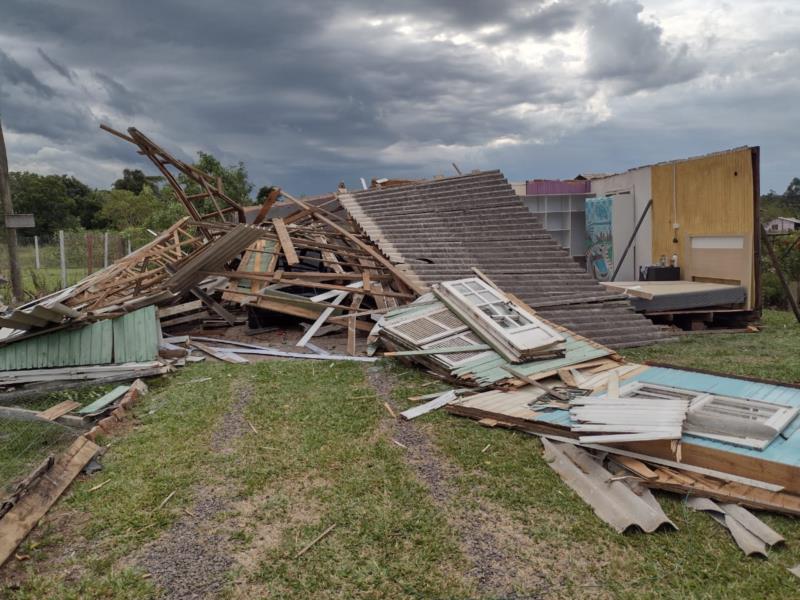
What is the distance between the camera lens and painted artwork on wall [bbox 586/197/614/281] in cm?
1917

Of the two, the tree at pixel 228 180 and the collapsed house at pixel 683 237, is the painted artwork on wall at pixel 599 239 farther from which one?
the tree at pixel 228 180

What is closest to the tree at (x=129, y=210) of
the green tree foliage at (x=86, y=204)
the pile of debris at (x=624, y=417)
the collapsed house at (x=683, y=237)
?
the green tree foliage at (x=86, y=204)

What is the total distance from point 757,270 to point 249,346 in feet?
39.5

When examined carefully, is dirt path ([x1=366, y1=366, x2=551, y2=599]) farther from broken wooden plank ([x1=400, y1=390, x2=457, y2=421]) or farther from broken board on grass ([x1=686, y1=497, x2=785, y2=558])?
broken board on grass ([x1=686, y1=497, x2=785, y2=558])

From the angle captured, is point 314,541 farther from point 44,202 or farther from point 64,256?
point 44,202

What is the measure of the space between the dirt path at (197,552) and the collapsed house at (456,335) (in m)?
1.13

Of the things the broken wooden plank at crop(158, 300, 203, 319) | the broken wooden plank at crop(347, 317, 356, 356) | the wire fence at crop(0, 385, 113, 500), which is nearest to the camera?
the wire fence at crop(0, 385, 113, 500)

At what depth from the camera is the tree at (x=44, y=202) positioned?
4344 cm

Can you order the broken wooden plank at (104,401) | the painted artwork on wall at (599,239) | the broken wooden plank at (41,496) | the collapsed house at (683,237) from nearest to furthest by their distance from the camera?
1. the broken wooden plank at (41,496)
2. the broken wooden plank at (104,401)
3. the collapsed house at (683,237)
4. the painted artwork on wall at (599,239)

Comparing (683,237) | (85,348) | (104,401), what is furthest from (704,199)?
(85,348)

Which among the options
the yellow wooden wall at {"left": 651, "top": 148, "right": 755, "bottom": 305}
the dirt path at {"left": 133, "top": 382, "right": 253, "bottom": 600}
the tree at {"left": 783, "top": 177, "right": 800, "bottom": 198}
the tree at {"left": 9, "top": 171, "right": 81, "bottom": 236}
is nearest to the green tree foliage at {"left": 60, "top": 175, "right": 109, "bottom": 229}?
the tree at {"left": 9, "top": 171, "right": 81, "bottom": 236}

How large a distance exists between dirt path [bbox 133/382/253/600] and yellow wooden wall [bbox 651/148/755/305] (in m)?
13.6

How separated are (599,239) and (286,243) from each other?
11980 millimetres

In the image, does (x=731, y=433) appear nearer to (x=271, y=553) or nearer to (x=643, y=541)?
(x=643, y=541)
